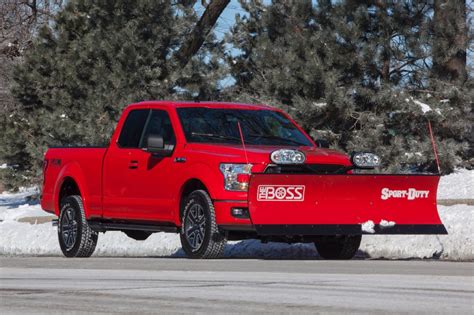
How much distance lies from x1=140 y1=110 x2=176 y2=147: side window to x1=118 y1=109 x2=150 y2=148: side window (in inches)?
5.4

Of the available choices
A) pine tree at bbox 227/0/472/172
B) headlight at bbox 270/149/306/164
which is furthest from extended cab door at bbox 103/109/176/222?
pine tree at bbox 227/0/472/172

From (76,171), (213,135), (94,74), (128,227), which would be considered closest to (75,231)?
(76,171)

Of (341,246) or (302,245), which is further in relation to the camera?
(302,245)

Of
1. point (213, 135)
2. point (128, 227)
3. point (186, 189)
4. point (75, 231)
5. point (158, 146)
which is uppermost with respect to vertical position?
point (213, 135)

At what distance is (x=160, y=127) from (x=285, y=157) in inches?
91.6

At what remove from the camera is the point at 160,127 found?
47.8 ft

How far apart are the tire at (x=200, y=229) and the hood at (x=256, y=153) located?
1.63 ft

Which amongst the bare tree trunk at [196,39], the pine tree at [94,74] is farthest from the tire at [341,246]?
the bare tree trunk at [196,39]

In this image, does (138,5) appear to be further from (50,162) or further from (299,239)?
(299,239)

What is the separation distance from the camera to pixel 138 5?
27719 mm

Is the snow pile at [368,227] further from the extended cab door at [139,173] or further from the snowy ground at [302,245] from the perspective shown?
the extended cab door at [139,173]

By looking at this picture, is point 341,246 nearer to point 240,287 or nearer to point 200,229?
point 200,229

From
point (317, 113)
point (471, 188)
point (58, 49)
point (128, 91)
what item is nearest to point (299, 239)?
point (471, 188)

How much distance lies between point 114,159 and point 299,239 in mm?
2886
